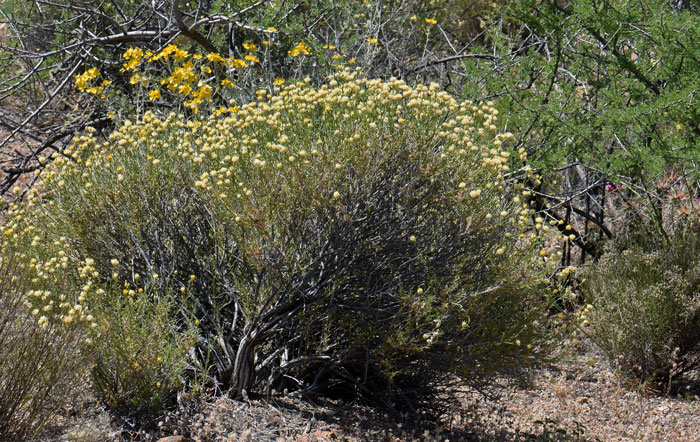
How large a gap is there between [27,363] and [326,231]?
1.44 meters

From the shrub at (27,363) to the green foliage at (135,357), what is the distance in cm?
23

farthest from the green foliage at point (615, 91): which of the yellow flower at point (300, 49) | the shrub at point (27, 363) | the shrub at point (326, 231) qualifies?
the shrub at point (27, 363)

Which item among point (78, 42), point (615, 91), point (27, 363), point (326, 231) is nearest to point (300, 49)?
point (78, 42)

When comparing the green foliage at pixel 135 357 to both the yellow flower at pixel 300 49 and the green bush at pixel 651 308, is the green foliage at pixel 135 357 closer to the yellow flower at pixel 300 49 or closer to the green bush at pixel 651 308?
the yellow flower at pixel 300 49

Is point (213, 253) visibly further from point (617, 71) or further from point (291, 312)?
point (617, 71)

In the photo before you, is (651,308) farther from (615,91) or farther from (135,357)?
(135,357)

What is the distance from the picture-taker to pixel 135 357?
3.45m

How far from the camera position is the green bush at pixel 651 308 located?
5.51 metres

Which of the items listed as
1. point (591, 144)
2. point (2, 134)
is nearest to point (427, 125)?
point (591, 144)

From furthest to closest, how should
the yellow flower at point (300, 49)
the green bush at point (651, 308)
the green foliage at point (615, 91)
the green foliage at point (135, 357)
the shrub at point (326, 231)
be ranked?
1. the yellow flower at point (300, 49)
2. the green bush at point (651, 308)
3. the green foliage at point (615, 91)
4. the shrub at point (326, 231)
5. the green foliage at point (135, 357)

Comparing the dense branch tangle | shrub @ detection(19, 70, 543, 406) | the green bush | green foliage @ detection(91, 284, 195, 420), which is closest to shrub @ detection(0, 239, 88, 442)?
green foliage @ detection(91, 284, 195, 420)

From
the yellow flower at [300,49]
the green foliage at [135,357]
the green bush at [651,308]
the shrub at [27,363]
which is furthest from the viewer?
the yellow flower at [300,49]

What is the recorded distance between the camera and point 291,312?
3893 mm

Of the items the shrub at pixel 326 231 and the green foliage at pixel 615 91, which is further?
the green foliage at pixel 615 91
